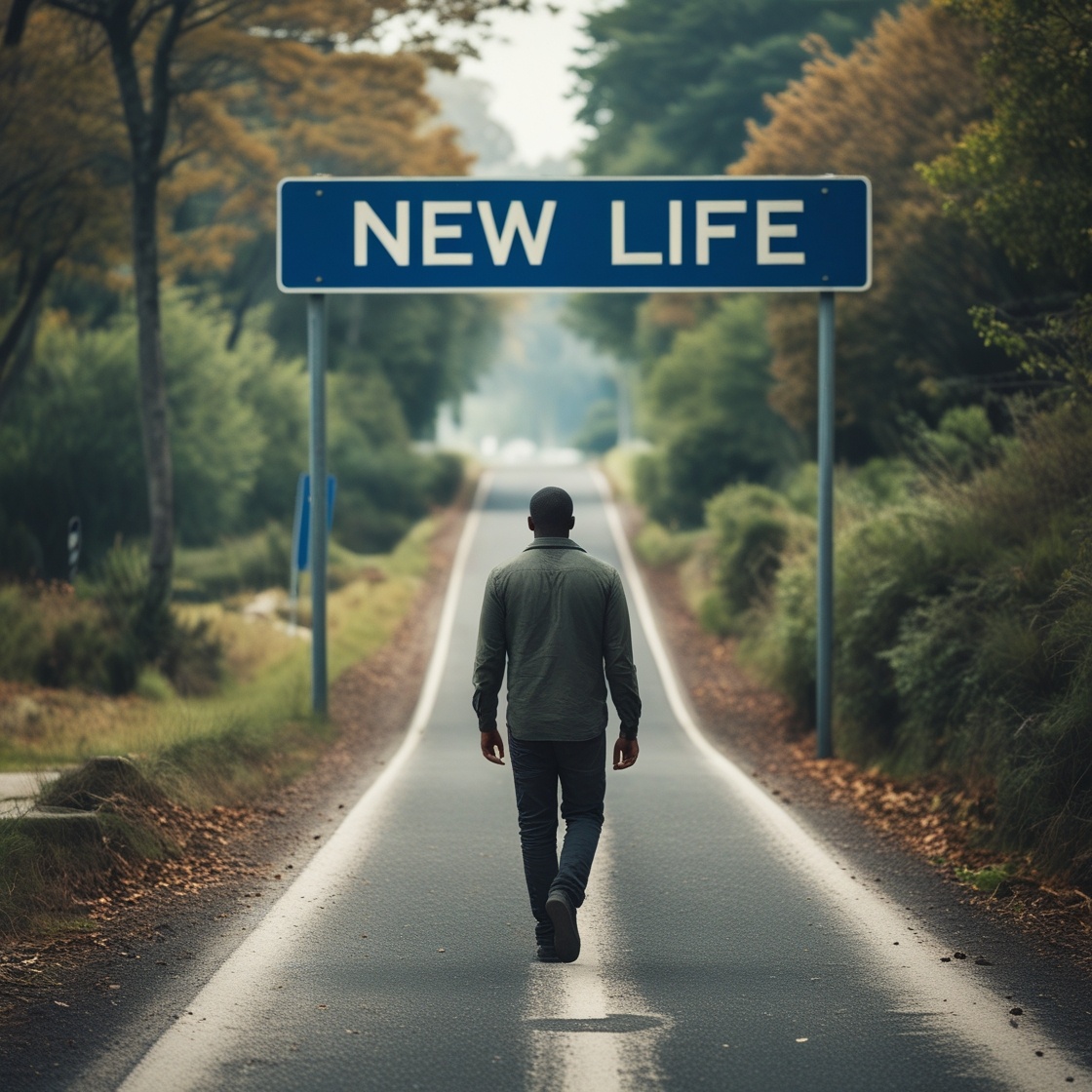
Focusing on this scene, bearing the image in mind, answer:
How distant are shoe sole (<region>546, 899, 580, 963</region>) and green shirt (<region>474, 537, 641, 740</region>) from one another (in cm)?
76

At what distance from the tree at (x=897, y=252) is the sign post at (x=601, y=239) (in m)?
6.16

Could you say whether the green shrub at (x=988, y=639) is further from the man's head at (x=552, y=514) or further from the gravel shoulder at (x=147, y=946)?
the gravel shoulder at (x=147, y=946)

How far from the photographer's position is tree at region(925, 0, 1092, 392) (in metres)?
13.0

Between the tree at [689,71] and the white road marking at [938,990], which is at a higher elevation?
the tree at [689,71]

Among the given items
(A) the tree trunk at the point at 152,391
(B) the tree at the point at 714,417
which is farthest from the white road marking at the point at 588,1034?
(B) the tree at the point at 714,417

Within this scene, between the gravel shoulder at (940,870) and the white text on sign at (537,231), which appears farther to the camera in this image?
the white text on sign at (537,231)

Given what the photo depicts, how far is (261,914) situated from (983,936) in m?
3.62

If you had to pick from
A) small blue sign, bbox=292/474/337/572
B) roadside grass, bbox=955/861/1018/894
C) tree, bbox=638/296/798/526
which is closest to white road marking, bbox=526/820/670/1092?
roadside grass, bbox=955/861/1018/894

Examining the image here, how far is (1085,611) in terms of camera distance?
9398 mm

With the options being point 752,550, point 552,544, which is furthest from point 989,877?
point 752,550

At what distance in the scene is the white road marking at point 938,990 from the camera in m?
5.59

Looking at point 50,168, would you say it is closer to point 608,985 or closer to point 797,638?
point 797,638

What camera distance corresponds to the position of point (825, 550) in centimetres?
1471

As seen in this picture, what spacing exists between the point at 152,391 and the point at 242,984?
51.8ft
